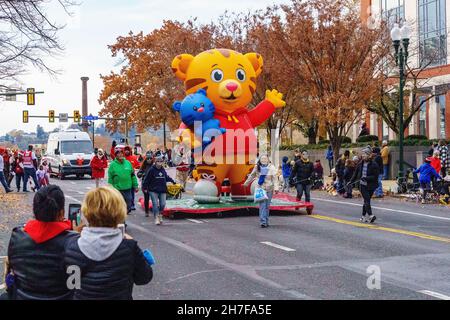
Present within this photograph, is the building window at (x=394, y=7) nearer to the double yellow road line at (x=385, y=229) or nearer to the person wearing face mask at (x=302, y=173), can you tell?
the person wearing face mask at (x=302, y=173)

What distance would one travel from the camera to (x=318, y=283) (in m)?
8.30

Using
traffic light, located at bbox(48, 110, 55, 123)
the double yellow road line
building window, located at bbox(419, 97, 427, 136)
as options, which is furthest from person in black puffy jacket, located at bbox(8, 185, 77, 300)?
traffic light, located at bbox(48, 110, 55, 123)

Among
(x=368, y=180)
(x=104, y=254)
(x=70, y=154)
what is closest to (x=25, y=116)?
(x=70, y=154)

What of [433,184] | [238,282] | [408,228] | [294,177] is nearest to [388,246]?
[408,228]

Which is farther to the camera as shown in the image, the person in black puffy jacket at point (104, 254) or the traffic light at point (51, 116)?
the traffic light at point (51, 116)

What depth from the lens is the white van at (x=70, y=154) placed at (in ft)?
114

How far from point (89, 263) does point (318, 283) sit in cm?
468

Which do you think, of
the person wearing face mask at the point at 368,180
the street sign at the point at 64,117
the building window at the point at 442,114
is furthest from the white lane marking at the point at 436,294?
the street sign at the point at 64,117

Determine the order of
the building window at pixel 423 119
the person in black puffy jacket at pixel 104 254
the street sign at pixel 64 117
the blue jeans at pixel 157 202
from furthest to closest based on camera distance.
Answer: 1. the street sign at pixel 64 117
2. the building window at pixel 423 119
3. the blue jeans at pixel 157 202
4. the person in black puffy jacket at pixel 104 254

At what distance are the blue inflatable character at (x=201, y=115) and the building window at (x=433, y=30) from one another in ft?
88.7

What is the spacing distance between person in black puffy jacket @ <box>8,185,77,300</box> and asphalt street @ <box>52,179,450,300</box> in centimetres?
336

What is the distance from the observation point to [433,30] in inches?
1682

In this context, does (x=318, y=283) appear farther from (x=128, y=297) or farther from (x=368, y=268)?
(x=128, y=297)

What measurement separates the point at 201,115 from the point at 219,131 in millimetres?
623
